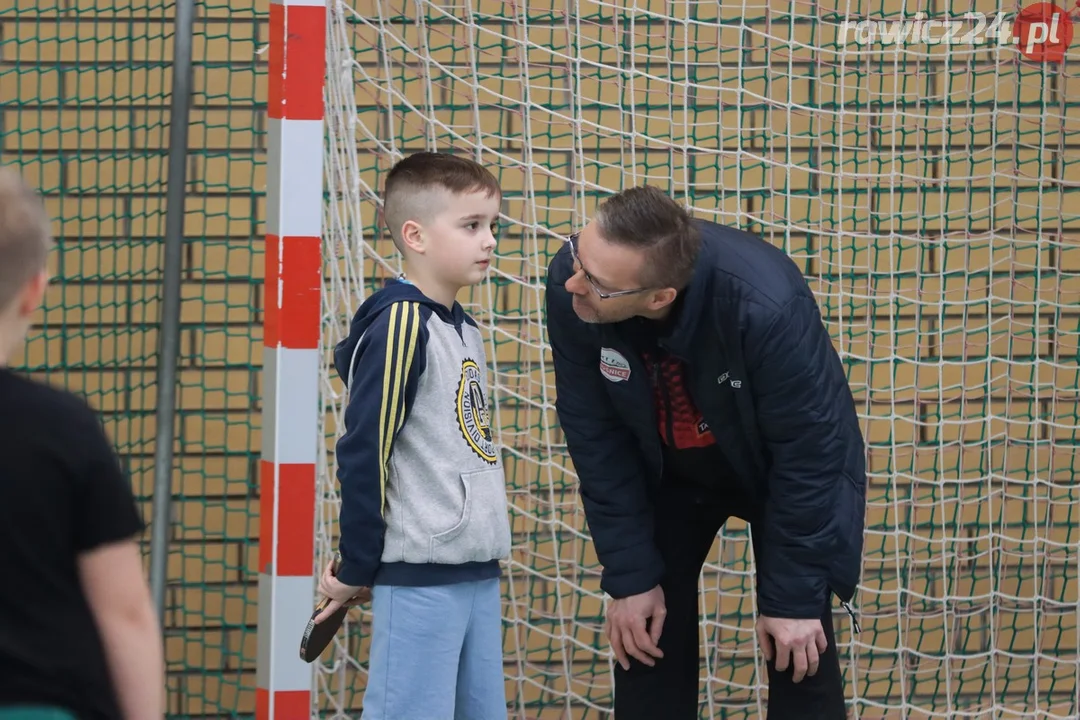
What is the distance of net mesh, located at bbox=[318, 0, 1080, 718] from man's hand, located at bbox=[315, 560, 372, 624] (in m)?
1.07

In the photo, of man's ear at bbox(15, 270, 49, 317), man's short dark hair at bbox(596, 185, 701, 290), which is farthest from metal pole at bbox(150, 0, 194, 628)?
man's ear at bbox(15, 270, 49, 317)

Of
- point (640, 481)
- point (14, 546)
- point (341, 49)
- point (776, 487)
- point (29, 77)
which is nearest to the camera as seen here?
point (14, 546)

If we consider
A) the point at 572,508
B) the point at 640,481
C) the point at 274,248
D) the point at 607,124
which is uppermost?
the point at 607,124

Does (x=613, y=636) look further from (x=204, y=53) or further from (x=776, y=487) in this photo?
(x=204, y=53)

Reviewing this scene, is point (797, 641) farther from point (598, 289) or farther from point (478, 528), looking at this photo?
point (598, 289)

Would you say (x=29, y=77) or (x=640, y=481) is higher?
(x=29, y=77)

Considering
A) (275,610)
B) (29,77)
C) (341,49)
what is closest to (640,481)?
(275,610)

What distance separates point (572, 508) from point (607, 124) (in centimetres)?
109

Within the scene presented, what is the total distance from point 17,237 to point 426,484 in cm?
93

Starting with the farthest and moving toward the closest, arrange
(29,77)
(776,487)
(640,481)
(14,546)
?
(29,77)
(640,481)
(776,487)
(14,546)

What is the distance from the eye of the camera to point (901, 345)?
3326 mm

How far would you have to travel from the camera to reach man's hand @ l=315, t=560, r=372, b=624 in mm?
2046

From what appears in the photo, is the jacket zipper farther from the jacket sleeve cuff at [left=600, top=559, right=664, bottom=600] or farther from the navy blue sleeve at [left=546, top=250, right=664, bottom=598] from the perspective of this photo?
the jacket sleeve cuff at [left=600, top=559, right=664, bottom=600]

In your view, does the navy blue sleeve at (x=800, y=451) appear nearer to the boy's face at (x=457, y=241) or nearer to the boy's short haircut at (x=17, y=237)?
the boy's face at (x=457, y=241)
